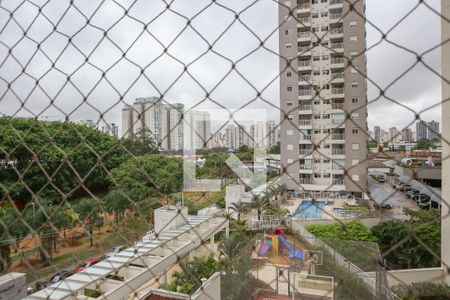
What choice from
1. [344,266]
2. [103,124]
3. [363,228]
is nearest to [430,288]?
[344,266]

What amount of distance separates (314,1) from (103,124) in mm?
10262

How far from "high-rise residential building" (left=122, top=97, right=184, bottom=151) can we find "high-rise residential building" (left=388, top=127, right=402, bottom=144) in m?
0.42

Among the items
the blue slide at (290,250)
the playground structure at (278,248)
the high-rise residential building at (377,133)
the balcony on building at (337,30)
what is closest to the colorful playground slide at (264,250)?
the playground structure at (278,248)

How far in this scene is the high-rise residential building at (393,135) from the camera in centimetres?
50

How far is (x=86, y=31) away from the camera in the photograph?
769 mm

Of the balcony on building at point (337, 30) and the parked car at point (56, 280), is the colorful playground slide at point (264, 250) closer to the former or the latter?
the parked car at point (56, 280)

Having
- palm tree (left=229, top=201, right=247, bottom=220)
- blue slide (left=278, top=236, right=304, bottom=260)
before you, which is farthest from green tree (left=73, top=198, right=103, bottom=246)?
blue slide (left=278, top=236, right=304, bottom=260)

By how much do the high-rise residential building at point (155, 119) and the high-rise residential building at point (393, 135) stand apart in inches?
16.5

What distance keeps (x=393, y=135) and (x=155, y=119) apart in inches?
21.1

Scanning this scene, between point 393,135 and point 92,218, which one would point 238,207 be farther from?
point 393,135

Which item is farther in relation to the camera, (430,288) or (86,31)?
(430,288)

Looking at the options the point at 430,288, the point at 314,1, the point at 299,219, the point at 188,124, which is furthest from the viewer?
the point at 314,1

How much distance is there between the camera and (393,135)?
20.4 inches

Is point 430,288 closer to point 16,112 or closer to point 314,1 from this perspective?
point 16,112
